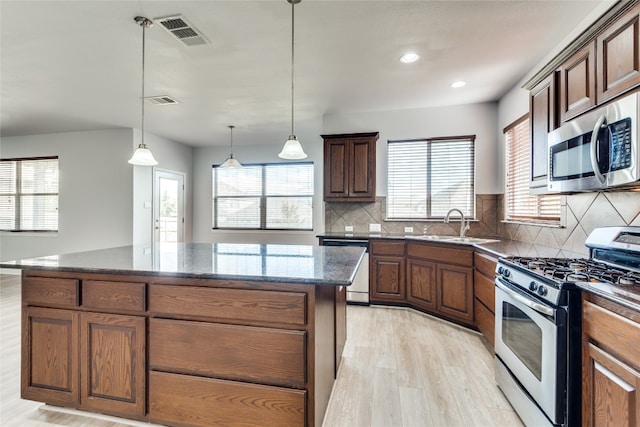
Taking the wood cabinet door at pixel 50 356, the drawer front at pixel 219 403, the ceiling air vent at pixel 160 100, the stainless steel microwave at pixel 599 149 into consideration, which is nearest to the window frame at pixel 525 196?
the stainless steel microwave at pixel 599 149

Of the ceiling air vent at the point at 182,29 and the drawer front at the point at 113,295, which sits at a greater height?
the ceiling air vent at the point at 182,29

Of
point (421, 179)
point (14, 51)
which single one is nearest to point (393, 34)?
point (421, 179)

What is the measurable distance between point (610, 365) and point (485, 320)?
1.65m

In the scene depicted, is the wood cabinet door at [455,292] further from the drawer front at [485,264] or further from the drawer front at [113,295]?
the drawer front at [113,295]

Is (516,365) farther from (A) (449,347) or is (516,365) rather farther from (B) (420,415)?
(A) (449,347)

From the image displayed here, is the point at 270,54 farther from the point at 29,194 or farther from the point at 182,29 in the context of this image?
the point at 29,194

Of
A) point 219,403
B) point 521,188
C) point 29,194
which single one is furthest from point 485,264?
point 29,194

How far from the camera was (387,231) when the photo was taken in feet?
14.4

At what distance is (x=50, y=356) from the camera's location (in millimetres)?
1826

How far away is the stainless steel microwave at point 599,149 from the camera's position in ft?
4.73

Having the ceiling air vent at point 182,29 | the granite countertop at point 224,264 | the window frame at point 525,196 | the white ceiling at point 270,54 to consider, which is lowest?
the granite countertop at point 224,264

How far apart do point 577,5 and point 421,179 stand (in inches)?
95.2

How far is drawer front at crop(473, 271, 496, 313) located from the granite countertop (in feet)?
4.09

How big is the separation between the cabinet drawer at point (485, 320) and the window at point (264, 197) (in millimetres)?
3941
